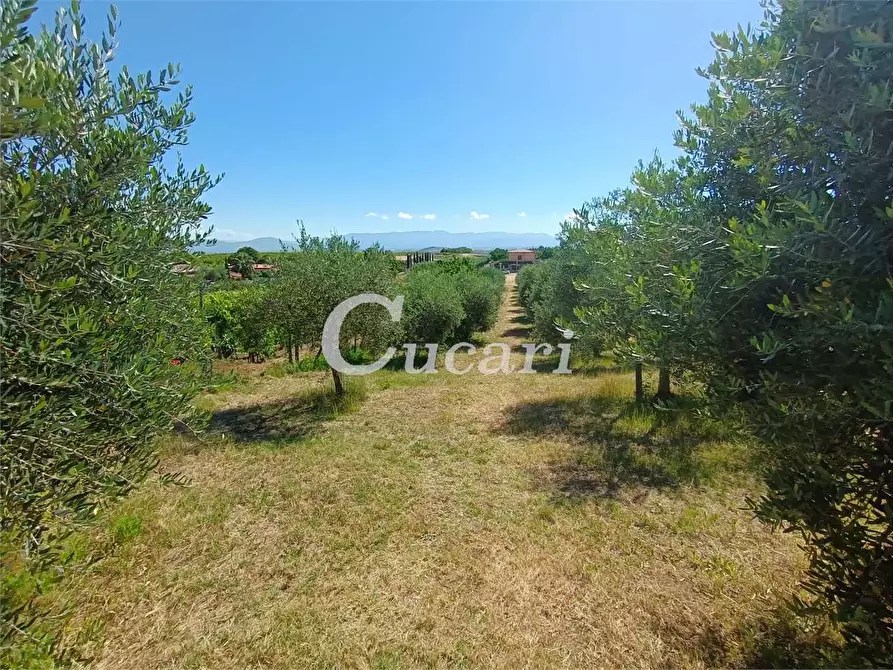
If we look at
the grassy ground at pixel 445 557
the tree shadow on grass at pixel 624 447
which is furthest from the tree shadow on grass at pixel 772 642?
the tree shadow on grass at pixel 624 447

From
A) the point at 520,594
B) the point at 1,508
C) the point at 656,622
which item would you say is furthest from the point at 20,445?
the point at 656,622

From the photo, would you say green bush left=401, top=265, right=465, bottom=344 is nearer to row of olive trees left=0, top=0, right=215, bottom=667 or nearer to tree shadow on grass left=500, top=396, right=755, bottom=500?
tree shadow on grass left=500, top=396, right=755, bottom=500

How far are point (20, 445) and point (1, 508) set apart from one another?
419 mm

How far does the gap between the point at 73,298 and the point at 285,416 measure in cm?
830

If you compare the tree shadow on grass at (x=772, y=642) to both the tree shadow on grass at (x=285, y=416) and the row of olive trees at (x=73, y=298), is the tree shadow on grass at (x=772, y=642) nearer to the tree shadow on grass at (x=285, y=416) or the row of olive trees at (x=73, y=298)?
the row of olive trees at (x=73, y=298)

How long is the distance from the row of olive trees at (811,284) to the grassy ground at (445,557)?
192 centimetres

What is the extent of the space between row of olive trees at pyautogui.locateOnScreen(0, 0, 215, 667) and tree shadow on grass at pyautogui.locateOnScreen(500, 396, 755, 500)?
18.6ft

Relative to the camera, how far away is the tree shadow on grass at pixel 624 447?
6438mm

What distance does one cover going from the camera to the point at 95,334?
2521 millimetres

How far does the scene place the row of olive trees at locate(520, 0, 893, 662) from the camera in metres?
1.98

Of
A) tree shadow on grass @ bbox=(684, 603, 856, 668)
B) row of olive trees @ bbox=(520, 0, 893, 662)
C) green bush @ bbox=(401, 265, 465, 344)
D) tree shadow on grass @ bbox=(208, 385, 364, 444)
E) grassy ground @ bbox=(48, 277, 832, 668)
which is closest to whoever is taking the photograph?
row of olive trees @ bbox=(520, 0, 893, 662)

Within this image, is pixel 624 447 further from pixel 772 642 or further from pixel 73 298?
pixel 73 298

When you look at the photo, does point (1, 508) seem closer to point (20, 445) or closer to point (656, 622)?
point (20, 445)

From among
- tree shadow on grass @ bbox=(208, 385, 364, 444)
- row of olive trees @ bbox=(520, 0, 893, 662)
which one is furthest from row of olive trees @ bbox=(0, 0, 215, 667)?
tree shadow on grass @ bbox=(208, 385, 364, 444)
